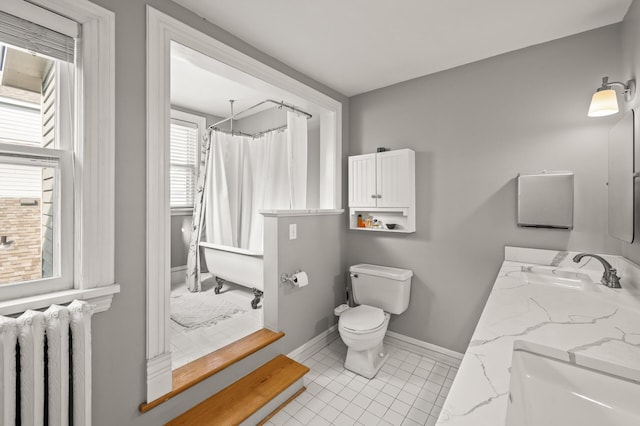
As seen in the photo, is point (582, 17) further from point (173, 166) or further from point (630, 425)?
point (173, 166)

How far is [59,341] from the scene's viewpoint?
3.64 ft

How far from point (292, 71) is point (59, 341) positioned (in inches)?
87.7

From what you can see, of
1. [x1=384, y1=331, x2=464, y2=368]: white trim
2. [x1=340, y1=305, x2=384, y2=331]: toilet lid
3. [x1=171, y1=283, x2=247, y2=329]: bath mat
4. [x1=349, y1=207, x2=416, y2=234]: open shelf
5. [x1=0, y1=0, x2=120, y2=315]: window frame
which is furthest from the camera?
[x1=171, y1=283, x2=247, y2=329]: bath mat

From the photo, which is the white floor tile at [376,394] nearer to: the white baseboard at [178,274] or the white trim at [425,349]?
the white trim at [425,349]

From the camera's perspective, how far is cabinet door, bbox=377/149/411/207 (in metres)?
2.42

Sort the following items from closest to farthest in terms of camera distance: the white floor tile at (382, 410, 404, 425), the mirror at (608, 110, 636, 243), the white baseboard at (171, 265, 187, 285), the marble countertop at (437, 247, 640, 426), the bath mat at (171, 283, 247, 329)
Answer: the marble countertop at (437, 247, 640, 426) < the mirror at (608, 110, 636, 243) < the white floor tile at (382, 410, 404, 425) < the bath mat at (171, 283, 247, 329) < the white baseboard at (171, 265, 187, 285)

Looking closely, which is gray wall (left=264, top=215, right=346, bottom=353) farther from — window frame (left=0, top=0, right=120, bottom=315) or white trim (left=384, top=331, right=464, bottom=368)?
window frame (left=0, top=0, right=120, bottom=315)

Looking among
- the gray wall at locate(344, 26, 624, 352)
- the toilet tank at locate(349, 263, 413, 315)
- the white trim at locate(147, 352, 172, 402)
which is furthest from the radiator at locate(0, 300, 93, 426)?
the gray wall at locate(344, 26, 624, 352)

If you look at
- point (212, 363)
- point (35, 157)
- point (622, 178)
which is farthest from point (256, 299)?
point (622, 178)

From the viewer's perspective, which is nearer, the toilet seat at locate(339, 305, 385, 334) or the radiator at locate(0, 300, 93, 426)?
the radiator at locate(0, 300, 93, 426)

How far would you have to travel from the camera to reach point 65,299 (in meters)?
1.20

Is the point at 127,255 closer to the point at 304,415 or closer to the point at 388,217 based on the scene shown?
the point at 304,415

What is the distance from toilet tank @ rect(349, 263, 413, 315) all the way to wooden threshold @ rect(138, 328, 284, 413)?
812 millimetres

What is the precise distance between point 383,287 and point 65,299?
2.09 meters
